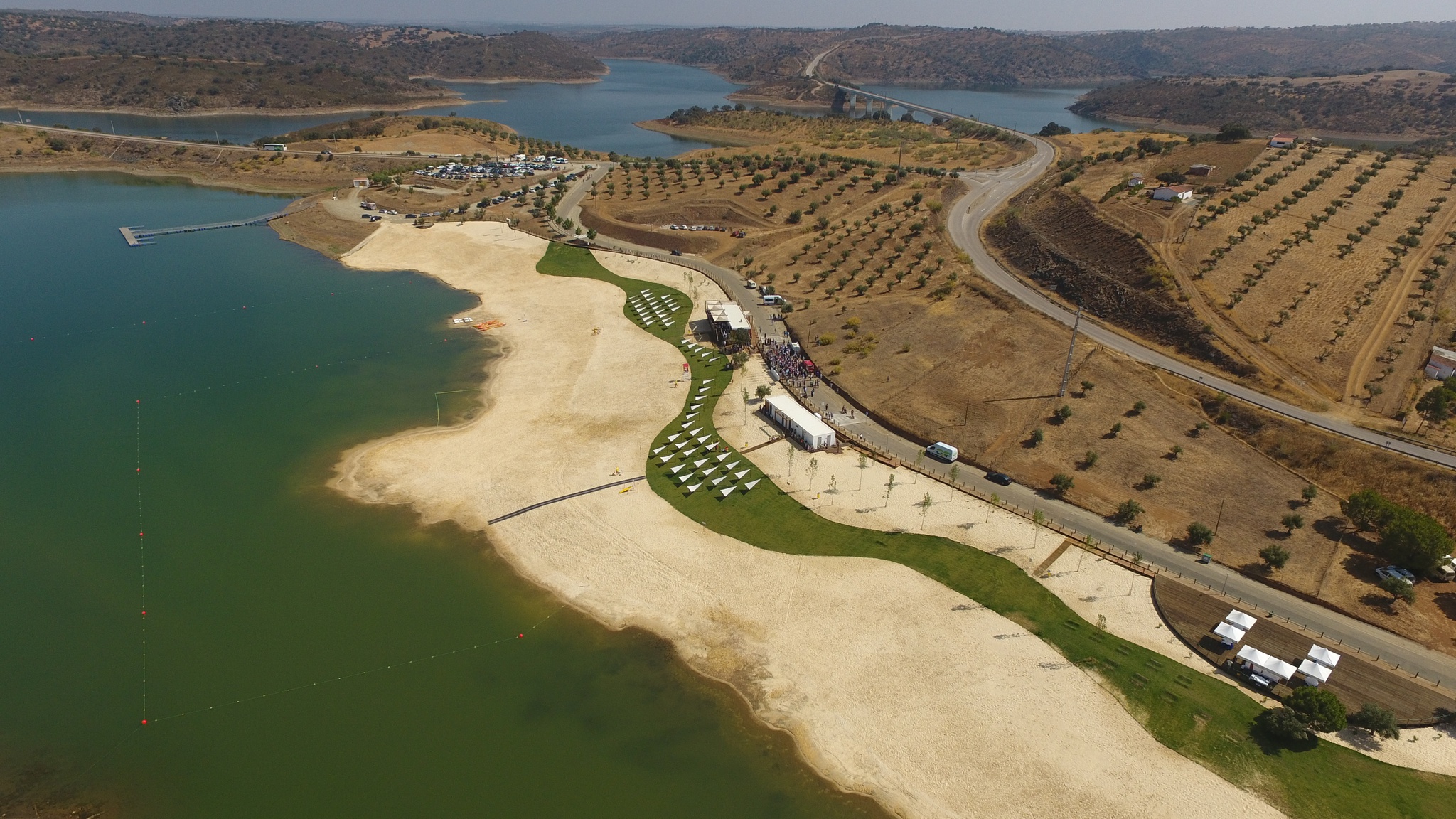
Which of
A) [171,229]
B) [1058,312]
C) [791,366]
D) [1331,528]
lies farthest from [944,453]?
[171,229]

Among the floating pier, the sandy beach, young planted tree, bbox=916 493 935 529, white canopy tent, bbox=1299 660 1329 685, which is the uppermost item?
the floating pier

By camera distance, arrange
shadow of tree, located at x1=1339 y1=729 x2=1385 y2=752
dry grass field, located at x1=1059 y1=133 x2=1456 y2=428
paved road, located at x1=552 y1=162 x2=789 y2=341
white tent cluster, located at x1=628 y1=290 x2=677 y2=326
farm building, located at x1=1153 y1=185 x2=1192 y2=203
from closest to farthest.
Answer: shadow of tree, located at x1=1339 y1=729 x2=1385 y2=752 → dry grass field, located at x1=1059 y1=133 x2=1456 y2=428 → paved road, located at x1=552 y1=162 x2=789 y2=341 → white tent cluster, located at x1=628 y1=290 x2=677 y2=326 → farm building, located at x1=1153 y1=185 x2=1192 y2=203

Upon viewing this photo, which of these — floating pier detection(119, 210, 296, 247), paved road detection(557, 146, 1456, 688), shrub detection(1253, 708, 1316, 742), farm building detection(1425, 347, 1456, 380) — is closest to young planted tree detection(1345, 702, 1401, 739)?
shrub detection(1253, 708, 1316, 742)

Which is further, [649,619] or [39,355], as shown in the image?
[39,355]

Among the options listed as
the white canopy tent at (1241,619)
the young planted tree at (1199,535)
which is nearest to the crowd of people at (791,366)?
the young planted tree at (1199,535)

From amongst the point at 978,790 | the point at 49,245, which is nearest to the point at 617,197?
the point at 49,245

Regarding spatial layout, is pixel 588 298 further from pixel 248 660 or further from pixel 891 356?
pixel 248 660

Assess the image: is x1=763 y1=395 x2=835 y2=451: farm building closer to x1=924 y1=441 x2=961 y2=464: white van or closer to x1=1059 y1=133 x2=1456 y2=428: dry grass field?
x1=924 y1=441 x2=961 y2=464: white van
